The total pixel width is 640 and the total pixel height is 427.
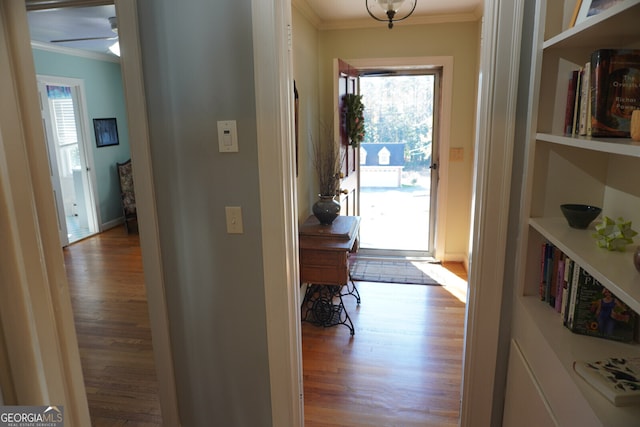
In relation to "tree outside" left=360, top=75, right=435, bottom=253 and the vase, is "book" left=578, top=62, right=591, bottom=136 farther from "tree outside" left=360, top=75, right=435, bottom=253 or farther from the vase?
"tree outside" left=360, top=75, right=435, bottom=253

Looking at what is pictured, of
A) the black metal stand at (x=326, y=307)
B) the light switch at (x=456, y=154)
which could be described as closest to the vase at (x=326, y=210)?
the black metal stand at (x=326, y=307)

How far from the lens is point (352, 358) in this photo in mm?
2857

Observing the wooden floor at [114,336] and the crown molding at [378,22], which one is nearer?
the wooden floor at [114,336]

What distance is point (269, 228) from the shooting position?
1.74 metres

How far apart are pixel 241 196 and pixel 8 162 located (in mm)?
1315

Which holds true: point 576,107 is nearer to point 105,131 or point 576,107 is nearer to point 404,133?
point 404,133

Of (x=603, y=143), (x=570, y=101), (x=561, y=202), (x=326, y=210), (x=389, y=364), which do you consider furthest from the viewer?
(x=326, y=210)

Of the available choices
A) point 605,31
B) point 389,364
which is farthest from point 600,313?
point 389,364

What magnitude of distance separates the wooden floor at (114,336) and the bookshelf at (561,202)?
1918mm

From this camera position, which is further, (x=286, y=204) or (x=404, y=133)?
(x=404, y=133)

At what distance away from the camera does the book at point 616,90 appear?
1.17 metres

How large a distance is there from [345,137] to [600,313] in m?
3.15

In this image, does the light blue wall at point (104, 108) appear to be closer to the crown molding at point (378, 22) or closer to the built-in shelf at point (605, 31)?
the crown molding at point (378, 22)

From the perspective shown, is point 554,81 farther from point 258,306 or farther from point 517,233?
point 258,306
